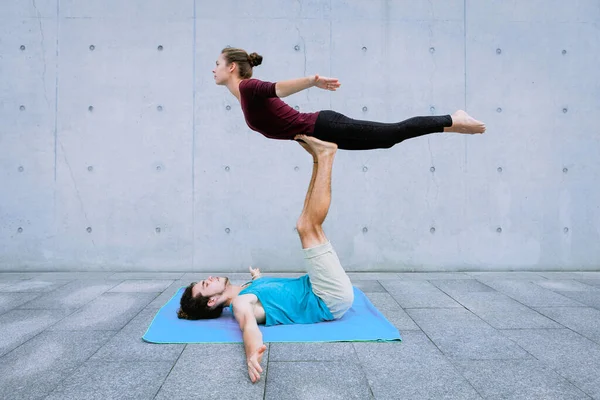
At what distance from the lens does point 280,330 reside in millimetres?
2213

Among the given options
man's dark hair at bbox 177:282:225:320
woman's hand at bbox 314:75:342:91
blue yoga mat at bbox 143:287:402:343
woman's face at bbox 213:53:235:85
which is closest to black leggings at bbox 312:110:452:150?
woman's hand at bbox 314:75:342:91

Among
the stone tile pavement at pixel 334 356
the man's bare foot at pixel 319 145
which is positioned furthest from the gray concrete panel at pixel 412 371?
the man's bare foot at pixel 319 145

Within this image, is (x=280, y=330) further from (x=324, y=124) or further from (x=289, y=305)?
(x=324, y=124)

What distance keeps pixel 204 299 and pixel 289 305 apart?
1.63ft

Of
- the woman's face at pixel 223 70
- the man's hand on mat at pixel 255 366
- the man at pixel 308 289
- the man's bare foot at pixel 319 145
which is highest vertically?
the woman's face at pixel 223 70

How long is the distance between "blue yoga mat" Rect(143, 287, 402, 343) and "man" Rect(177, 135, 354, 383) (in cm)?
6

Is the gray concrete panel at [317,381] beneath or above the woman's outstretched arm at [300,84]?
beneath

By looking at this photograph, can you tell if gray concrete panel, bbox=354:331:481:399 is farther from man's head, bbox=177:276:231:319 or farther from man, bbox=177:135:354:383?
man's head, bbox=177:276:231:319

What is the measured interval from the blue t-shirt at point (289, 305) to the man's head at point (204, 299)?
0.43ft

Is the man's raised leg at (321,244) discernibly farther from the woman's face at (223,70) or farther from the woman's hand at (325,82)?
the woman's face at (223,70)

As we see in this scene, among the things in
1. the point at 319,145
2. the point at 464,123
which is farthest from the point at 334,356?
the point at 464,123

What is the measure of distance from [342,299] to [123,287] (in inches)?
78.7

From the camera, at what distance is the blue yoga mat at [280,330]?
2.08m

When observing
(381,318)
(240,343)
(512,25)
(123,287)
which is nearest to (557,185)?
(512,25)
